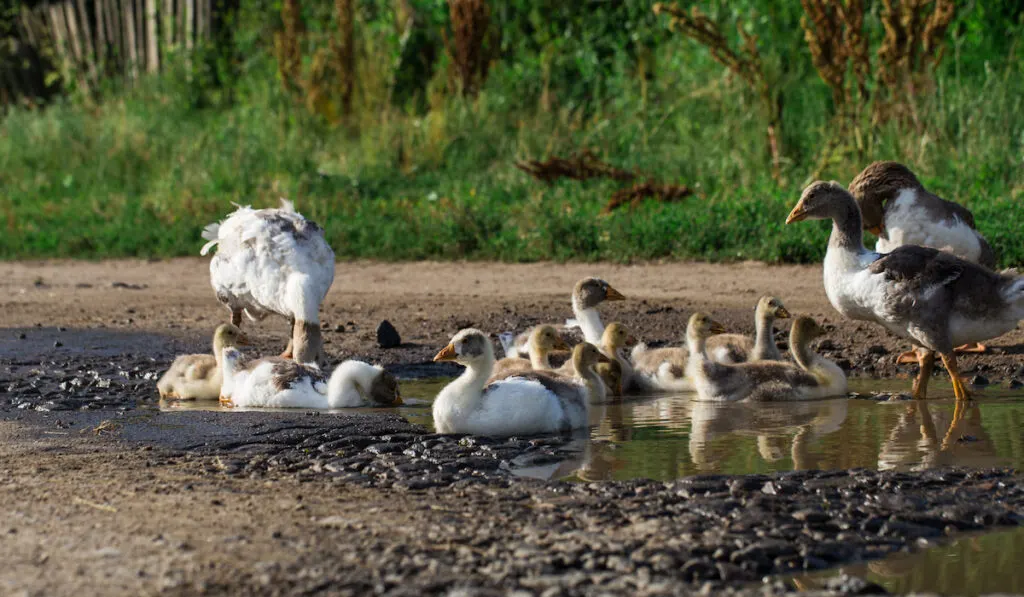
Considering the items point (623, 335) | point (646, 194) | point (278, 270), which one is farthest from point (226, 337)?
point (646, 194)

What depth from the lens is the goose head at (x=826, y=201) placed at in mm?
7555

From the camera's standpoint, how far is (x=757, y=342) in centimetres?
862

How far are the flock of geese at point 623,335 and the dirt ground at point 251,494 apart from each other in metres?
0.75

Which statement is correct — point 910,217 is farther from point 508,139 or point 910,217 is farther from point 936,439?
point 508,139

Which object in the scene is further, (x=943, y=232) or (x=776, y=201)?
(x=776, y=201)

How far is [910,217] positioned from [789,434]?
2.81m

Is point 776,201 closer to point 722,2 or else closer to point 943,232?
point 943,232

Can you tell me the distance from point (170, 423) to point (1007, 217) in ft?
24.4

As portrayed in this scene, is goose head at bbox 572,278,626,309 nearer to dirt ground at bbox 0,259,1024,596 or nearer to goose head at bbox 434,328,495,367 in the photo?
dirt ground at bbox 0,259,1024,596

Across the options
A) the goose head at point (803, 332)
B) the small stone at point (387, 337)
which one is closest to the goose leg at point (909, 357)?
the goose head at point (803, 332)

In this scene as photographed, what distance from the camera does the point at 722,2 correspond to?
55.9 ft

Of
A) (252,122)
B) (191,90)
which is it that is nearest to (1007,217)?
(252,122)

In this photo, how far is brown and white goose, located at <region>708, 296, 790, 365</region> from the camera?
8422mm

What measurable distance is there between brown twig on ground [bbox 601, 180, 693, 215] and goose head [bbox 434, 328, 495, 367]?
23.2 ft
